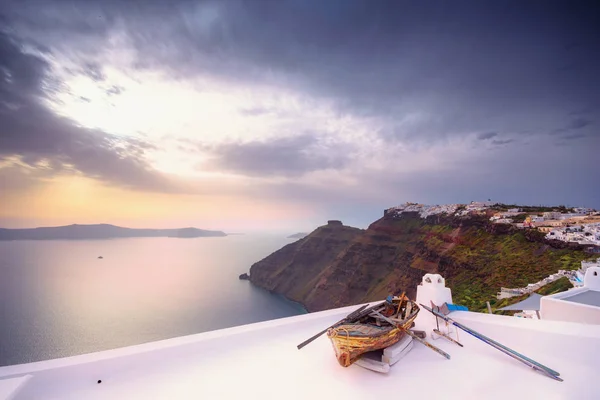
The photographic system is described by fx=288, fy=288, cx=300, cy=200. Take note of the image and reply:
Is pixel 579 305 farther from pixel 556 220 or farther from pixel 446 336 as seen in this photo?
pixel 556 220

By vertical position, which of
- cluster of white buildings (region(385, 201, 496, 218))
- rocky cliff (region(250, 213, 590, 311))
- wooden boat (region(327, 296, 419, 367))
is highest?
cluster of white buildings (region(385, 201, 496, 218))

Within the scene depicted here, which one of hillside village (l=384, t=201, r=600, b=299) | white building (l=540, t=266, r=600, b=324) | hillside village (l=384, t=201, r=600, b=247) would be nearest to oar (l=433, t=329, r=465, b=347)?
white building (l=540, t=266, r=600, b=324)

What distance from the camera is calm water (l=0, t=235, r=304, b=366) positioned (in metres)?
44.0

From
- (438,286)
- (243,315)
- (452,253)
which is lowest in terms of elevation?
(243,315)

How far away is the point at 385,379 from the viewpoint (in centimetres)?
334

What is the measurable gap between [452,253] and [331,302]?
2902cm

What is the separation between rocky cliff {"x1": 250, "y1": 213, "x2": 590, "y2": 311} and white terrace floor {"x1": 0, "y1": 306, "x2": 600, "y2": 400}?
59.3 ft

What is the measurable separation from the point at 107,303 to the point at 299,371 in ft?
249

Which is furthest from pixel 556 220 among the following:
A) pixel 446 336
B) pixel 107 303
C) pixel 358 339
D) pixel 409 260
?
pixel 107 303

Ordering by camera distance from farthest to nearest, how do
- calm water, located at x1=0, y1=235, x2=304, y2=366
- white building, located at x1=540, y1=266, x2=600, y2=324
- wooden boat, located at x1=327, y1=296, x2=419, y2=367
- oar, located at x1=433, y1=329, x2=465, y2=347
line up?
calm water, located at x1=0, y1=235, x2=304, y2=366 → white building, located at x1=540, y1=266, x2=600, y2=324 → oar, located at x1=433, y1=329, x2=465, y2=347 → wooden boat, located at x1=327, y1=296, x2=419, y2=367

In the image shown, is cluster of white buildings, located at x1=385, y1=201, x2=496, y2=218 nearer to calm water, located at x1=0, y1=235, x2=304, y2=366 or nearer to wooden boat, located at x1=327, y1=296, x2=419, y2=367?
calm water, located at x1=0, y1=235, x2=304, y2=366

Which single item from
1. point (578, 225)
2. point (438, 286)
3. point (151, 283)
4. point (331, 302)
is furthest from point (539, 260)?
point (151, 283)

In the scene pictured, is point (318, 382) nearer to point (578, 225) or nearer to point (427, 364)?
point (427, 364)

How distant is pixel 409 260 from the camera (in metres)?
49.0
